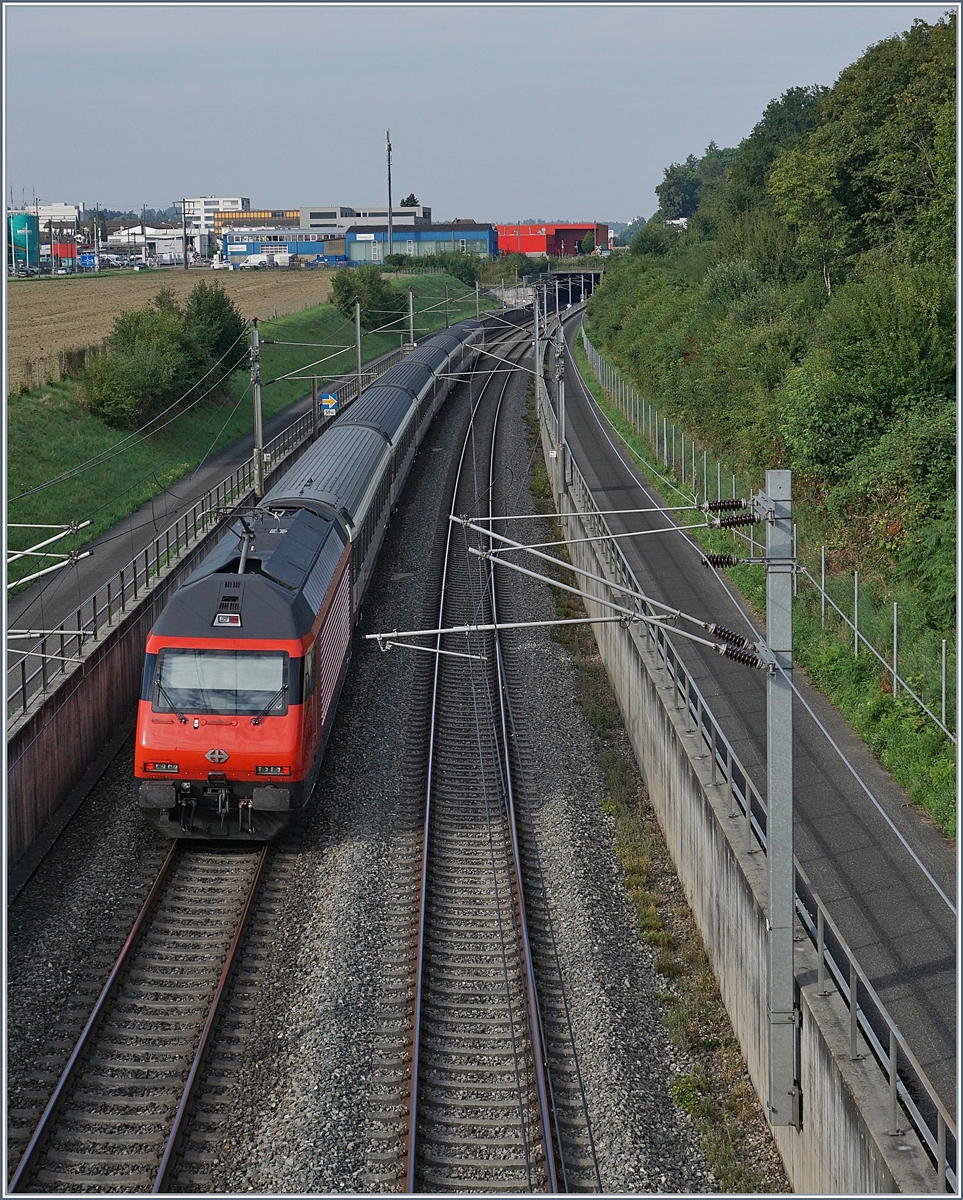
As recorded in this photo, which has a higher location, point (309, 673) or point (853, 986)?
point (309, 673)

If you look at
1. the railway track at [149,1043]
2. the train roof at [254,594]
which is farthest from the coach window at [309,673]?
the railway track at [149,1043]

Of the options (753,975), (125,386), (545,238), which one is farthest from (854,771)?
(545,238)

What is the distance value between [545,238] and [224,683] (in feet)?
532

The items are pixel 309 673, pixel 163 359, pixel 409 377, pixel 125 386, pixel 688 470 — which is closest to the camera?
pixel 309 673

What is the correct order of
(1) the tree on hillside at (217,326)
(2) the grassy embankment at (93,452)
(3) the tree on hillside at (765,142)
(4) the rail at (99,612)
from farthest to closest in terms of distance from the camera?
(3) the tree on hillside at (765,142) < (1) the tree on hillside at (217,326) < (2) the grassy embankment at (93,452) < (4) the rail at (99,612)

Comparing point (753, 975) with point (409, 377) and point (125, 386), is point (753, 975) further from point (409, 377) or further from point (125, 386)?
point (409, 377)

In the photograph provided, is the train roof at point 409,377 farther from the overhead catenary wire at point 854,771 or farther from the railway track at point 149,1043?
the railway track at point 149,1043

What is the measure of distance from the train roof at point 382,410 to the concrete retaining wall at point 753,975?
15437 millimetres

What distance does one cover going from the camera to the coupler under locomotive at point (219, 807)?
16.3m

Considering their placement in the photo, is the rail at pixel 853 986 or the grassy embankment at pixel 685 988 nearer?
the rail at pixel 853 986

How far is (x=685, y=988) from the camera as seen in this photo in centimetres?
1444

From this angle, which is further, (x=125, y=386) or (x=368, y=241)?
(x=368, y=241)

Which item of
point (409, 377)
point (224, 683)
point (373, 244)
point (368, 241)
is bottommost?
point (224, 683)

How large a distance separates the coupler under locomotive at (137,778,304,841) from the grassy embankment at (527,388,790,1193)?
4.76 metres
